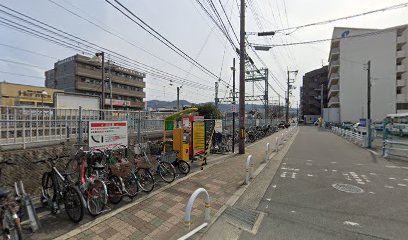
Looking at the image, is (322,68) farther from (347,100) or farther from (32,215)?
(32,215)

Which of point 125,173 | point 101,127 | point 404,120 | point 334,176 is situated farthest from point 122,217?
point 404,120

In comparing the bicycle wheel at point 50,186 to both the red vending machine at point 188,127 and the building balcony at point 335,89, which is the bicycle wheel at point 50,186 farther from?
the building balcony at point 335,89

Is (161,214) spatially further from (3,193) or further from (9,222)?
(3,193)

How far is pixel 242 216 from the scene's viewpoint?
15.3 ft

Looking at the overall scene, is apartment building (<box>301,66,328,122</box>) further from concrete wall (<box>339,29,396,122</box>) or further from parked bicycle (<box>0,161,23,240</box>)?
parked bicycle (<box>0,161,23,240</box>)

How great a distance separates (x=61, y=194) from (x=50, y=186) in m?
0.58

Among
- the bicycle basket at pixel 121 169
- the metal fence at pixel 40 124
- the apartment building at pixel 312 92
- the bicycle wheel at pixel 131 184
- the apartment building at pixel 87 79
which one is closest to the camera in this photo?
the bicycle basket at pixel 121 169

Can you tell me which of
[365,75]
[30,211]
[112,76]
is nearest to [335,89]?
[365,75]

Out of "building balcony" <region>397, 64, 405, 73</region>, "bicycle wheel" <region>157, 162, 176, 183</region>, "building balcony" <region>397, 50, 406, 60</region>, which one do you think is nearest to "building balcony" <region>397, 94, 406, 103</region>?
"building balcony" <region>397, 64, 405, 73</region>

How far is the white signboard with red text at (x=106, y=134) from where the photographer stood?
17.5ft

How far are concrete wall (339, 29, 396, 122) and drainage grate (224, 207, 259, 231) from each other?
42.9m

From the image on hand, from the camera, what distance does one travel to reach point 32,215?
3.72 metres

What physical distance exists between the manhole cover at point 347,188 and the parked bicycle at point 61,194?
252 inches

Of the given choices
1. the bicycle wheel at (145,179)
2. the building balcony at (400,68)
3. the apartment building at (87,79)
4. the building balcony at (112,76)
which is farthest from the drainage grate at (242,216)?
the building balcony at (112,76)
